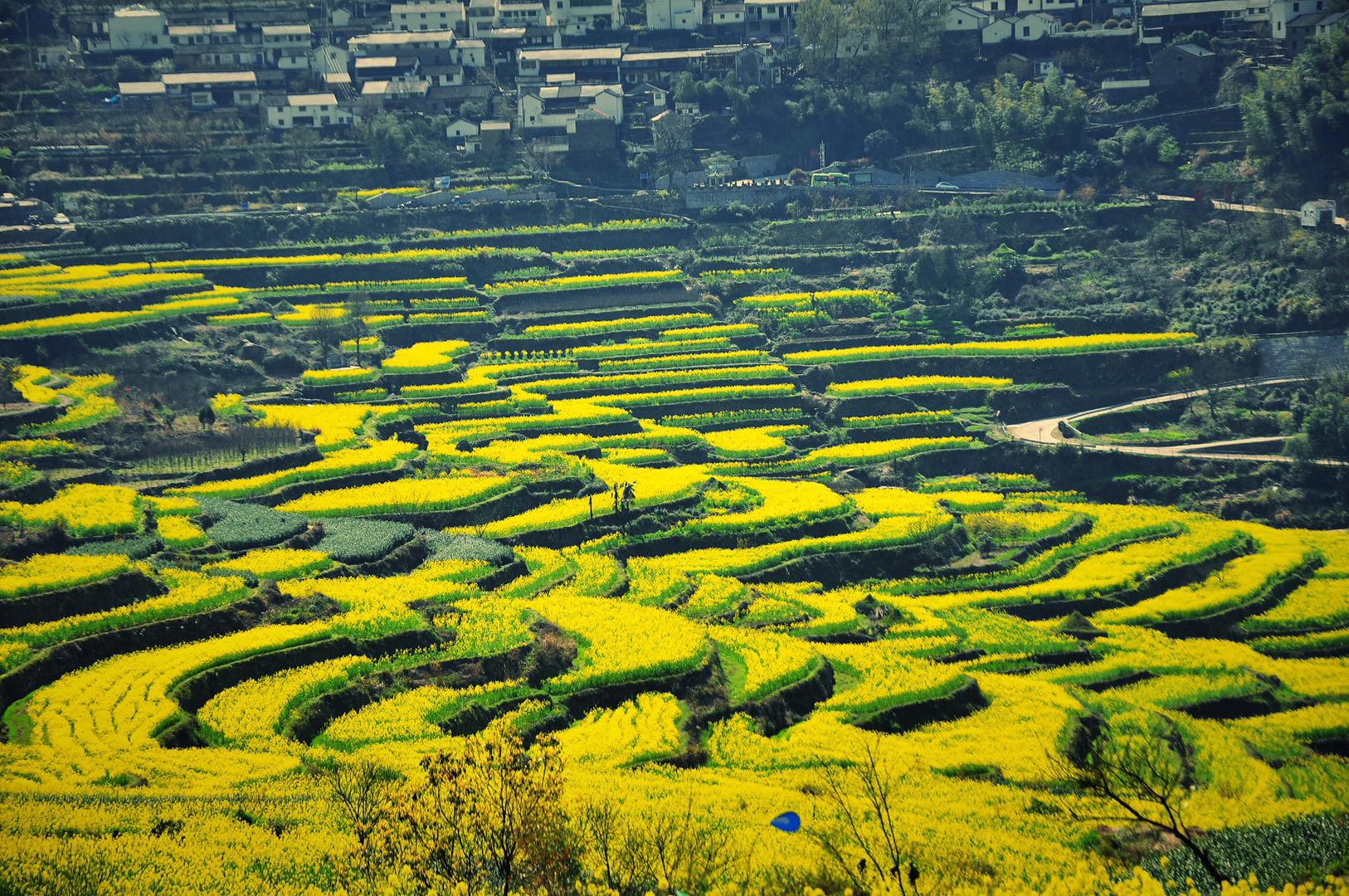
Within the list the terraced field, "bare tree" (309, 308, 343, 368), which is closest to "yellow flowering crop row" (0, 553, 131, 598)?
the terraced field

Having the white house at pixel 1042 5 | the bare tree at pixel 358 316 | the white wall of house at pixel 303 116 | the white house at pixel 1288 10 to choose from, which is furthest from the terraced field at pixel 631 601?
the white house at pixel 1042 5

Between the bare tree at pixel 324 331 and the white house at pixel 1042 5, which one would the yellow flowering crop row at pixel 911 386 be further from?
the white house at pixel 1042 5

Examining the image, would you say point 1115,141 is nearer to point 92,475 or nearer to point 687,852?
point 92,475

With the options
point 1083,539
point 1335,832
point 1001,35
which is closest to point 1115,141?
point 1001,35

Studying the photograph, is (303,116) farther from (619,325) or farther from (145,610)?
(145,610)

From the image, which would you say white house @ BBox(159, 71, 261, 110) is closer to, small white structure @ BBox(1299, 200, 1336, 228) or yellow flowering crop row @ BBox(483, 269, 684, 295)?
yellow flowering crop row @ BBox(483, 269, 684, 295)

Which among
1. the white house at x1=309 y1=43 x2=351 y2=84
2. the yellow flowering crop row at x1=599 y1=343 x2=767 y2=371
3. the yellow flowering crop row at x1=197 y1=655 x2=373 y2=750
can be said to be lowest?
the yellow flowering crop row at x1=197 y1=655 x2=373 y2=750

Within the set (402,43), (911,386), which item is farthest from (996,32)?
(911,386)
